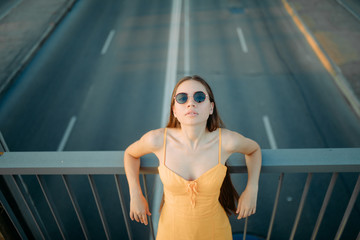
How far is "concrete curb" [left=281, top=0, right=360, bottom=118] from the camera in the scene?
27.4ft

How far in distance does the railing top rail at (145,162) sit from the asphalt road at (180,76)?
3458 mm

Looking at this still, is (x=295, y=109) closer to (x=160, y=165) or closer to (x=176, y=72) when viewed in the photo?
(x=176, y=72)

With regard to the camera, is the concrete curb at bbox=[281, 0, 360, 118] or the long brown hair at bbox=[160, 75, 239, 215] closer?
the long brown hair at bbox=[160, 75, 239, 215]

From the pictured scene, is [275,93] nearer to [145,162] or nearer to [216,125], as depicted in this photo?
[216,125]

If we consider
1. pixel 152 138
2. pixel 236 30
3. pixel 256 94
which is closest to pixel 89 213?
pixel 152 138

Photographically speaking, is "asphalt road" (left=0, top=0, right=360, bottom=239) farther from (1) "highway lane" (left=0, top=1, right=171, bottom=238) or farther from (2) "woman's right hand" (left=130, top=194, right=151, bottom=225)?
(2) "woman's right hand" (left=130, top=194, right=151, bottom=225)

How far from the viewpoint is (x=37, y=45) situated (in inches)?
455

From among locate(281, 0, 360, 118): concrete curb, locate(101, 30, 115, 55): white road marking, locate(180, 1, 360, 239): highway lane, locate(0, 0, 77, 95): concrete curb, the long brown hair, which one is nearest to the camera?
the long brown hair

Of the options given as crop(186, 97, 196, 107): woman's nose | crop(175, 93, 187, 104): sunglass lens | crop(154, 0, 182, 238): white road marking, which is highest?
crop(175, 93, 187, 104): sunglass lens

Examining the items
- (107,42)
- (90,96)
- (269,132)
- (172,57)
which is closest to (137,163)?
(269,132)

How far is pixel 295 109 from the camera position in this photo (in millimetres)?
8125

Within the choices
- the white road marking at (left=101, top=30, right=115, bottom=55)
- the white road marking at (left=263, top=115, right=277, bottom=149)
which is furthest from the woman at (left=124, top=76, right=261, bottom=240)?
the white road marking at (left=101, top=30, right=115, bottom=55)

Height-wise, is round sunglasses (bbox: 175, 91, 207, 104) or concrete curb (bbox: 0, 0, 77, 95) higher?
round sunglasses (bbox: 175, 91, 207, 104)

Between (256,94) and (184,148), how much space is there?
7.20 meters
